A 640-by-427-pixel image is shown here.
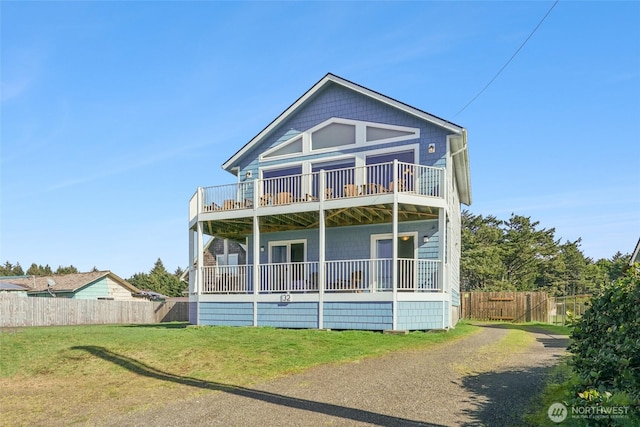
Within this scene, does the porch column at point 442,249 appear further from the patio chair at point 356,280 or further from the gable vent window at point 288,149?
the gable vent window at point 288,149

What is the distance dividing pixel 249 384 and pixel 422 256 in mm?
9614

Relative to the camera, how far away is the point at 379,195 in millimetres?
14234

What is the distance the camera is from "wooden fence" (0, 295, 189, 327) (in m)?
23.0

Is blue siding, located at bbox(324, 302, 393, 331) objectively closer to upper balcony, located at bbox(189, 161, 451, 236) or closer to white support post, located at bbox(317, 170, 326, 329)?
white support post, located at bbox(317, 170, 326, 329)

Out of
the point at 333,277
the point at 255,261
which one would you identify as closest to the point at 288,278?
the point at 255,261

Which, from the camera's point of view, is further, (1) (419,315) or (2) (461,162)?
(2) (461,162)

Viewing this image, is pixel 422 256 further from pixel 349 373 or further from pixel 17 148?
pixel 17 148

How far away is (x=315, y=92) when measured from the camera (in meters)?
17.9

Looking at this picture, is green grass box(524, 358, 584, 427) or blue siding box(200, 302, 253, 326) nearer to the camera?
green grass box(524, 358, 584, 427)

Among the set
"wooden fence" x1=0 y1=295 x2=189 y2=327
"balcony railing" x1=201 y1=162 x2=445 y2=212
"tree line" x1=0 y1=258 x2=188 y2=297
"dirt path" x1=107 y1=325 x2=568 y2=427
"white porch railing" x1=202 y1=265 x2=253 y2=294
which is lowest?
"tree line" x1=0 y1=258 x2=188 y2=297

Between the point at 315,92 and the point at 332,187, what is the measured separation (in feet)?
13.6

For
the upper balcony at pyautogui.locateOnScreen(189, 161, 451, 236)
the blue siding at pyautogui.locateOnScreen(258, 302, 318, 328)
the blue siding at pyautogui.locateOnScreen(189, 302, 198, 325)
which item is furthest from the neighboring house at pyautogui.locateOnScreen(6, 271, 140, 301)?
the blue siding at pyautogui.locateOnScreen(258, 302, 318, 328)

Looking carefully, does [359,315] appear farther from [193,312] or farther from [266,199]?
[193,312]

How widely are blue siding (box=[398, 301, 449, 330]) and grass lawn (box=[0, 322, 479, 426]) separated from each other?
60cm
